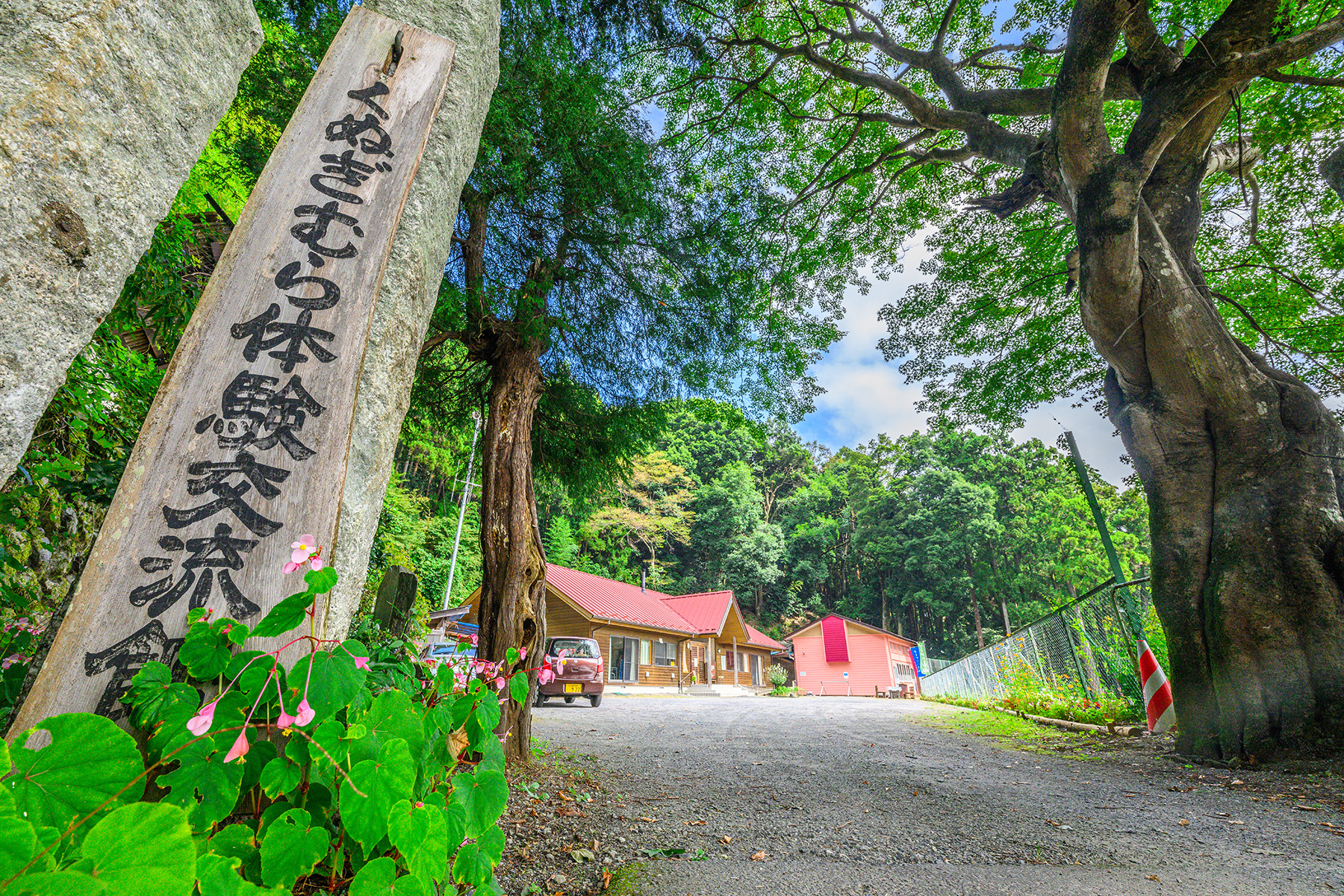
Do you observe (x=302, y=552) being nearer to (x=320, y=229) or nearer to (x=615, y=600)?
(x=320, y=229)

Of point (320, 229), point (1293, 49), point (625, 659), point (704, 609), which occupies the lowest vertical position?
point (625, 659)

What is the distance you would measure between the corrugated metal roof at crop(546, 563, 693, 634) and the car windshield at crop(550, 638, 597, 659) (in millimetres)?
6074

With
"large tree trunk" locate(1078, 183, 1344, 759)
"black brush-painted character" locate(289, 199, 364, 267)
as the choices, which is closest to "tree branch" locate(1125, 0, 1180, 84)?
"large tree trunk" locate(1078, 183, 1344, 759)

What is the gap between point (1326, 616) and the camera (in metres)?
3.92

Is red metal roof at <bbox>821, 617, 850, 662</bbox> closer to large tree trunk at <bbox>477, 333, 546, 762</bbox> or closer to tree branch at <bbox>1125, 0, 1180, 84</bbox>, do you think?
large tree trunk at <bbox>477, 333, 546, 762</bbox>

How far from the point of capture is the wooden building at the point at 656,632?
798 inches

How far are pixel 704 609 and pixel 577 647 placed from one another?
51.9ft

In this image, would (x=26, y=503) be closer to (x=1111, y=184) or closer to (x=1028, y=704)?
(x=1111, y=184)

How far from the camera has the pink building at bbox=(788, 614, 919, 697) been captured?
30375mm

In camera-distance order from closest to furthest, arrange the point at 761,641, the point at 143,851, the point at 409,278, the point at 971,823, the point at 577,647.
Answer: the point at 143,851 → the point at 409,278 → the point at 971,823 → the point at 577,647 → the point at 761,641

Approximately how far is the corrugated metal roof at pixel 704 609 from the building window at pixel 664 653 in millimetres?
1404

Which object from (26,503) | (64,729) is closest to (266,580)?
(64,729)

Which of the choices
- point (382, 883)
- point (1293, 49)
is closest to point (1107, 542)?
point (1293, 49)

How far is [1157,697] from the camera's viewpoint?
17.5ft
